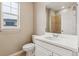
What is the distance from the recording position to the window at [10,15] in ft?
4.14

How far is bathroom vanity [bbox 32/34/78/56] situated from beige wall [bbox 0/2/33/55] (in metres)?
0.13

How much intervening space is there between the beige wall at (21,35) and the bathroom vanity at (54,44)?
129 mm

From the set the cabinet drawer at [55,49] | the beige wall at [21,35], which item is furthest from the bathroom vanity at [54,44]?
the beige wall at [21,35]

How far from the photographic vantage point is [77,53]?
1047 mm

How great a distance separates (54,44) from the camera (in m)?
1.24

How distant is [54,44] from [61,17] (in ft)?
1.23

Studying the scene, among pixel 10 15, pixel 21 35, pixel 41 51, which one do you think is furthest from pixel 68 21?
pixel 10 15

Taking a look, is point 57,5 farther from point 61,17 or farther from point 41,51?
point 41,51

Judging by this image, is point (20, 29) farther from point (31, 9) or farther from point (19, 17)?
point (31, 9)

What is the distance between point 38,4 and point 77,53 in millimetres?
792

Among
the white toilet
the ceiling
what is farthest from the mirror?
the white toilet

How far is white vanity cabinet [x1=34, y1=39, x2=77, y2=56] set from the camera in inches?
45.5

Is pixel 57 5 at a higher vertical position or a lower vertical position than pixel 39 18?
higher

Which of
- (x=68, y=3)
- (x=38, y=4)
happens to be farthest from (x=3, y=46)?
(x=68, y=3)
